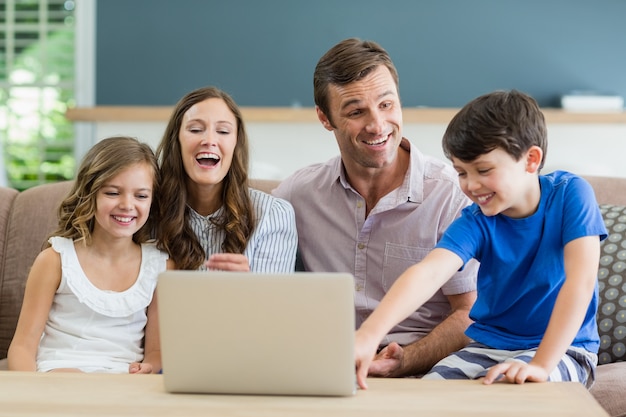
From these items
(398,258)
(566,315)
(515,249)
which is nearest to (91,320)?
(398,258)

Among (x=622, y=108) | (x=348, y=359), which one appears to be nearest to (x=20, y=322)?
(x=348, y=359)

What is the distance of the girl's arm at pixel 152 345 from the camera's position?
2090 millimetres

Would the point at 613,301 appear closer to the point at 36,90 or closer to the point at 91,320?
the point at 91,320

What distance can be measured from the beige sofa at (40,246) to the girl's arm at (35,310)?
24cm

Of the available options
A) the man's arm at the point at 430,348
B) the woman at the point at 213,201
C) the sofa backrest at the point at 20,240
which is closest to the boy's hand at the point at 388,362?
the man's arm at the point at 430,348

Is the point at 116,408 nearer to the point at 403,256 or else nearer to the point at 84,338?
the point at 84,338

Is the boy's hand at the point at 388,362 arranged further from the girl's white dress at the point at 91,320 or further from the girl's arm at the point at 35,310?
the girl's arm at the point at 35,310

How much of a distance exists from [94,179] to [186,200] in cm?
24

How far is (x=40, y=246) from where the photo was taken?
250cm

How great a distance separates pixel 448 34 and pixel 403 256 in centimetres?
364

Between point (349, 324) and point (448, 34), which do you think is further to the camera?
point (448, 34)

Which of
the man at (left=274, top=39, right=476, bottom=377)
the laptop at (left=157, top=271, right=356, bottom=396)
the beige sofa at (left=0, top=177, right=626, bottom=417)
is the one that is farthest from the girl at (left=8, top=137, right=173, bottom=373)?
the laptop at (left=157, top=271, right=356, bottom=396)

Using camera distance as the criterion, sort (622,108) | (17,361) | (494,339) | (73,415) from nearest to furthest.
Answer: (73,415)
(494,339)
(17,361)
(622,108)

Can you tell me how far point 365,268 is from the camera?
230cm
